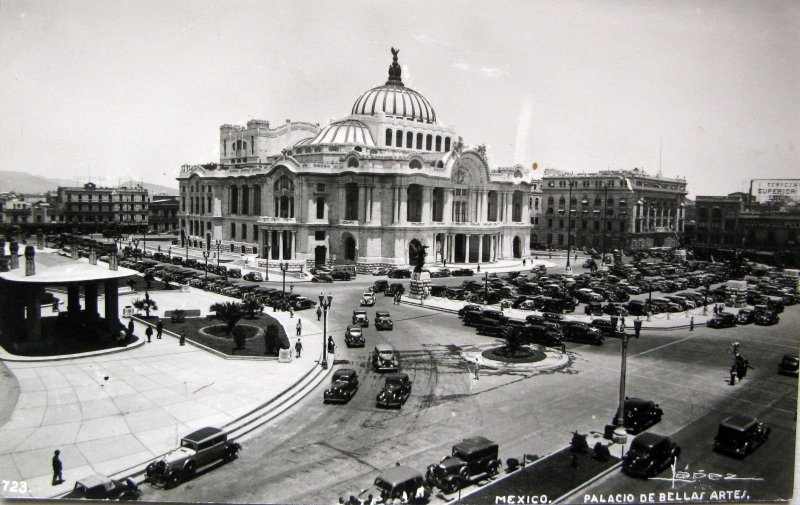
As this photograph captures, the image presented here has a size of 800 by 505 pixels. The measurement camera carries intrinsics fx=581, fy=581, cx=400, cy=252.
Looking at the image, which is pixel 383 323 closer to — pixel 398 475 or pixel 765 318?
pixel 398 475

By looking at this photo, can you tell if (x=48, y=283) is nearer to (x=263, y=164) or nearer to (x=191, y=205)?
(x=263, y=164)

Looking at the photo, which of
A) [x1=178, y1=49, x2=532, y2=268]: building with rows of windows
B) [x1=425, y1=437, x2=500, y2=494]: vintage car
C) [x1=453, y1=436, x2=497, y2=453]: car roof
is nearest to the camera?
[x1=425, y1=437, x2=500, y2=494]: vintage car

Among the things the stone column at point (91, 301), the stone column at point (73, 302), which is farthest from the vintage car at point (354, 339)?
the stone column at point (73, 302)

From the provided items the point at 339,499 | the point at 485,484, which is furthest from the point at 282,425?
the point at 485,484

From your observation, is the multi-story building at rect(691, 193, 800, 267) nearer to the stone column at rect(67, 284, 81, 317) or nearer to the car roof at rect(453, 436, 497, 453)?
the car roof at rect(453, 436, 497, 453)

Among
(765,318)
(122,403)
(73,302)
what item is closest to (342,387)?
(122,403)

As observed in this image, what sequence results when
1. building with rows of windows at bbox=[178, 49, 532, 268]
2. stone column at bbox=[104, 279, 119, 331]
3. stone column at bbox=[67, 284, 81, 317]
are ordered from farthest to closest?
building with rows of windows at bbox=[178, 49, 532, 268]
stone column at bbox=[67, 284, 81, 317]
stone column at bbox=[104, 279, 119, 331]

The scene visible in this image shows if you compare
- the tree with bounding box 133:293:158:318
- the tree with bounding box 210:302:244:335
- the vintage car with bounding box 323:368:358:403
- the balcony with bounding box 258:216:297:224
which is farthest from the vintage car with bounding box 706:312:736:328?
the balcony with bounding box 258:216:297:224
